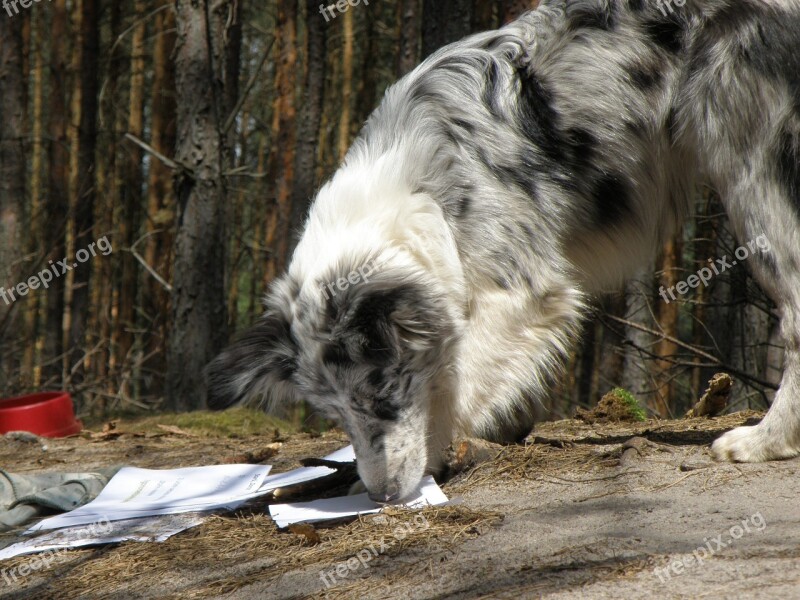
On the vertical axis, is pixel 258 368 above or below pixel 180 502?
above

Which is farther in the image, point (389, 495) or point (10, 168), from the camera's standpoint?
point (10, 168)

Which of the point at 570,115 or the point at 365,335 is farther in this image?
the point at 570,115

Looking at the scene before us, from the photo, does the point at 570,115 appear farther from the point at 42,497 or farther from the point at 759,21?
the point at 42,497

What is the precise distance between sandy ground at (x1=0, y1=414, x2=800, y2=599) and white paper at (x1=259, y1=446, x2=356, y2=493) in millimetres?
302

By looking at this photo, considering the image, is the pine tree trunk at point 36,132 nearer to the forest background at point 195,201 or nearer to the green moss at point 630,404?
the forest background at point 195,201

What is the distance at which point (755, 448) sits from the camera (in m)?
2.75

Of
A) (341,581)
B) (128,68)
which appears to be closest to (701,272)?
(341,581)

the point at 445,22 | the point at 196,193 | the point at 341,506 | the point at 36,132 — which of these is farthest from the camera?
the point at 36,132

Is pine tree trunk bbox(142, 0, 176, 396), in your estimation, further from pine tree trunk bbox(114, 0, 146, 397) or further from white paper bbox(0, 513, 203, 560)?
white paper bbox(0, 513, 203, 560)

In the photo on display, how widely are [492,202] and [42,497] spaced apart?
84.6 inches

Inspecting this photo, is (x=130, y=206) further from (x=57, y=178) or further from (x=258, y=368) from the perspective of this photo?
(x=258, y=368)

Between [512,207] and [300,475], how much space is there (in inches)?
57.7

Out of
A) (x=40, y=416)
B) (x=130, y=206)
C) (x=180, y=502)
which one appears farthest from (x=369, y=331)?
(x=130, y=206)

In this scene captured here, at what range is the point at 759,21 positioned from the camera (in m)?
2.81
